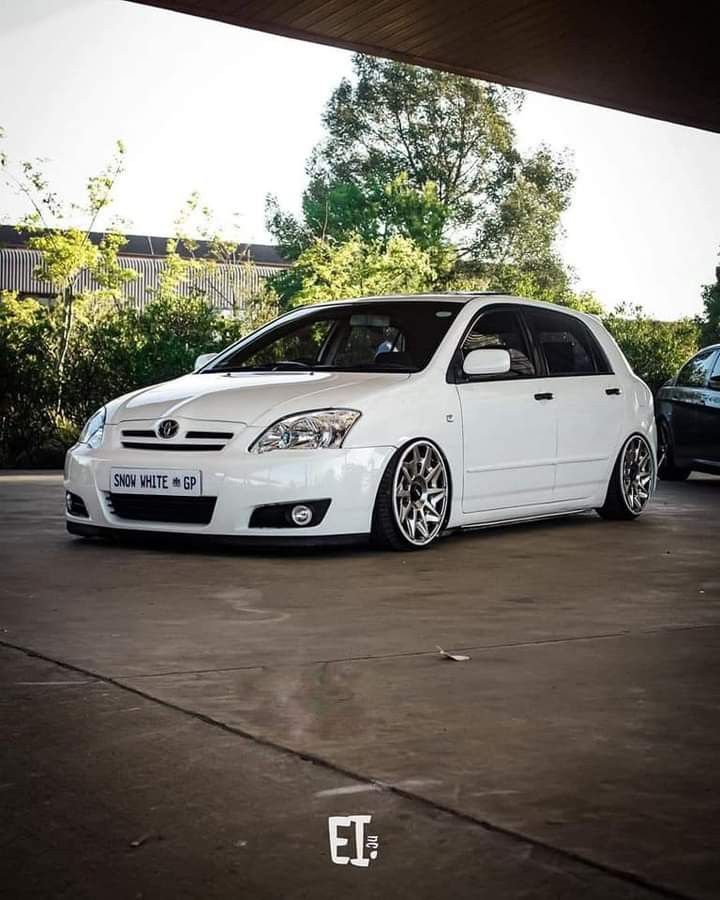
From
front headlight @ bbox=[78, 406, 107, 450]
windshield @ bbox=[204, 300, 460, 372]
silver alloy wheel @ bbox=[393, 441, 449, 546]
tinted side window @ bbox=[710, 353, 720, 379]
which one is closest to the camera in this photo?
silver alloy wheel @ bbox=[393, 441, 449, 546]

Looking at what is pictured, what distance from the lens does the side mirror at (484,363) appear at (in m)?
9.45

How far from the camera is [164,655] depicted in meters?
5.69

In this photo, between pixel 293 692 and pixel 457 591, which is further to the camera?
pixel 457 591

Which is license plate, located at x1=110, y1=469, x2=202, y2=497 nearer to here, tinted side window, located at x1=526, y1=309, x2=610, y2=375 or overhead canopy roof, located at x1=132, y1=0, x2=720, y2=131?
tinted side window, located at x1=526, y1=309, x2=610, y2=375

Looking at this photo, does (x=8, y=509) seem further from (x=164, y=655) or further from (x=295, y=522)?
(x=164, y=655)

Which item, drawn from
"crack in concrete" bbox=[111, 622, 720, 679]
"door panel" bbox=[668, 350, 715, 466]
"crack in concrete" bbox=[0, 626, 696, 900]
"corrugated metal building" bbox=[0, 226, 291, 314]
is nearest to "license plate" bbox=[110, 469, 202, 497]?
"crack in concrete" bbox=[111, 622, 720, 679]

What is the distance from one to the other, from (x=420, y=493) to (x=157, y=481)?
148cm

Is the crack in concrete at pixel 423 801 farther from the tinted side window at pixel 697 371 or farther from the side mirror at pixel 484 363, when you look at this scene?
the tinted side window at pixel 697 371

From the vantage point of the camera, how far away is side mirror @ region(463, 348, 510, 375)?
9.45 meters

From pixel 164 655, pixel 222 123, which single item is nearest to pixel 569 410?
pixel 164 655

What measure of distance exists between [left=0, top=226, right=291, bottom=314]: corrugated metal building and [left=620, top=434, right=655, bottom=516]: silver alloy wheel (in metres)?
11.1

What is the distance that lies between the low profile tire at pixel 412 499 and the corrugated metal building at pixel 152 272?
12558mm

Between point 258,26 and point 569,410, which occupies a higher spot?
point 258,26

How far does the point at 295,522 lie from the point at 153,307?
37.7ft
